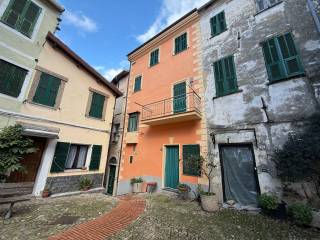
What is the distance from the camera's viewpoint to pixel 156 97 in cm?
1145

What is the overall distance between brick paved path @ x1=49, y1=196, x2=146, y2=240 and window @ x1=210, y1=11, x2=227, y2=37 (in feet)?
33.9

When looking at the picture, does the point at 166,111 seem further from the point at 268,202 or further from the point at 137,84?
the point at 268,202

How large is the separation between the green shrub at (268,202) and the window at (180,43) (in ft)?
31.2

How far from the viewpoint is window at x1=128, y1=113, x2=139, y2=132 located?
12.3m

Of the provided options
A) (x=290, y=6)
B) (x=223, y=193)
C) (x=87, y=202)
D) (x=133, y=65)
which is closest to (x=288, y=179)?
(x=223, y=193)

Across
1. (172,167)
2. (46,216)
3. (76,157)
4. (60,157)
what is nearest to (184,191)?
(172,167)

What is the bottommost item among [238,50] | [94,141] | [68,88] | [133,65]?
[94,141]

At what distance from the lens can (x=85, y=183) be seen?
9.16 m

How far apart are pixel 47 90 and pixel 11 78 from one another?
149cm

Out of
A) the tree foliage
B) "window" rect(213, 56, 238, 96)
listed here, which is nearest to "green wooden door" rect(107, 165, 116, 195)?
the tree foliage

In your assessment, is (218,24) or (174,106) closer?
(218,24)

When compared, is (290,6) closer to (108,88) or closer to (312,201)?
(312,201)

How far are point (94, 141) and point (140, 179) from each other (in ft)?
13.0

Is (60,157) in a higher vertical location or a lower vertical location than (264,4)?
lower
